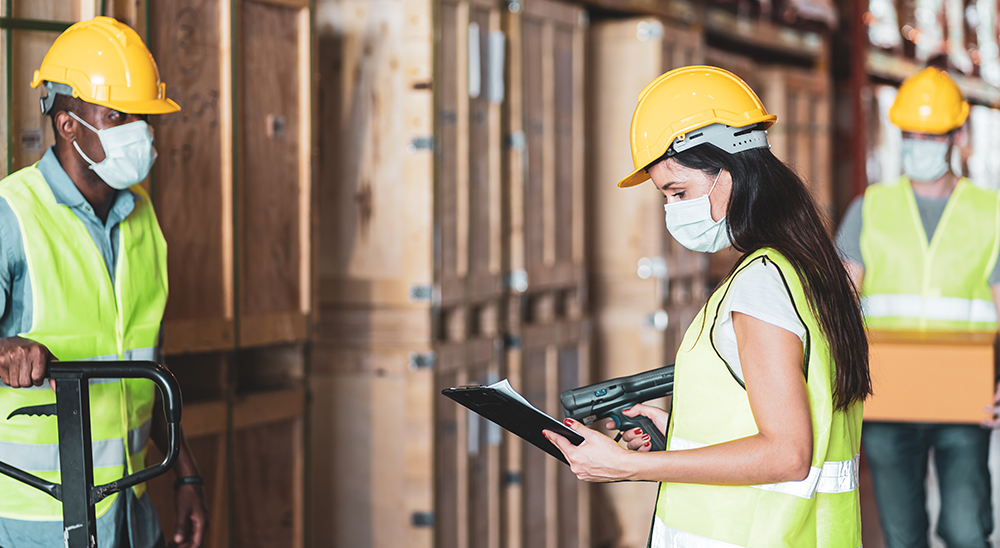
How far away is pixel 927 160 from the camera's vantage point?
13.1 ft

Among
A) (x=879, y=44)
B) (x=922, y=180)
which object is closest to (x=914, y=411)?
(x=922, y=180)

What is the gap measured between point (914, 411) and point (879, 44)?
738 centimetres

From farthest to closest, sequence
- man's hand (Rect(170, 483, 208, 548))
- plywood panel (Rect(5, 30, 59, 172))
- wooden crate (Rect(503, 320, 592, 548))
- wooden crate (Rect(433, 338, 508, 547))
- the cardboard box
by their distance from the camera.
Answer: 1. wooden crate (Rect(503, 320, 592, 548))
2. wooden crate (Rect(433, 338, 508, 547))
3. the cardboard box
4. plywood panel (Rect(5, 30, 59, 172))
5. man's hand (Rect(170, 483, 208, 548))

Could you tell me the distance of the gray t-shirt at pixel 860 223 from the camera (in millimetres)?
4000

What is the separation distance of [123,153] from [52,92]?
0.26 meters

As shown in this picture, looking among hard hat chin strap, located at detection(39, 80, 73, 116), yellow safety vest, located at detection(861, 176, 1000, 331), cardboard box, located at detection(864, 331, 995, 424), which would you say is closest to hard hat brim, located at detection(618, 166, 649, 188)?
hard hat chin strap, located at detection(39, 80, 73, 116)

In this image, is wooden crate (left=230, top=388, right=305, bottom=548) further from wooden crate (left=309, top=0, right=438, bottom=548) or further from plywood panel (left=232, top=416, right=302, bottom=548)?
wooden crate (left=309, top=0, right=438, bottom=548)

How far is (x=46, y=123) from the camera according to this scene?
3010mm

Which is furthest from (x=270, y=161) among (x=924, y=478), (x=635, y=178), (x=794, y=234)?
(x=924, y=478)

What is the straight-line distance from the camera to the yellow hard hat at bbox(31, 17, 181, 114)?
98.9 inches

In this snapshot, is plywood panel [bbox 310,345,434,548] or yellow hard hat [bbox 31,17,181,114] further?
plywood panel [bbox 310,345,434,548]

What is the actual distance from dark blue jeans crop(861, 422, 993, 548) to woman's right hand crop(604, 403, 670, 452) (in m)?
1.74

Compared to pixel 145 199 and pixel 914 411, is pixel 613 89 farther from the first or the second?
pixel 145 199

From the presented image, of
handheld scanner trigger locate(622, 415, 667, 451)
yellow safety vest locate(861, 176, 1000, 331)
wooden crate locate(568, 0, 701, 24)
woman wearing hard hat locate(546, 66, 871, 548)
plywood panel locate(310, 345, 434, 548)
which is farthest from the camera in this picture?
wooden crate locate(568, 0, 701, 24)
